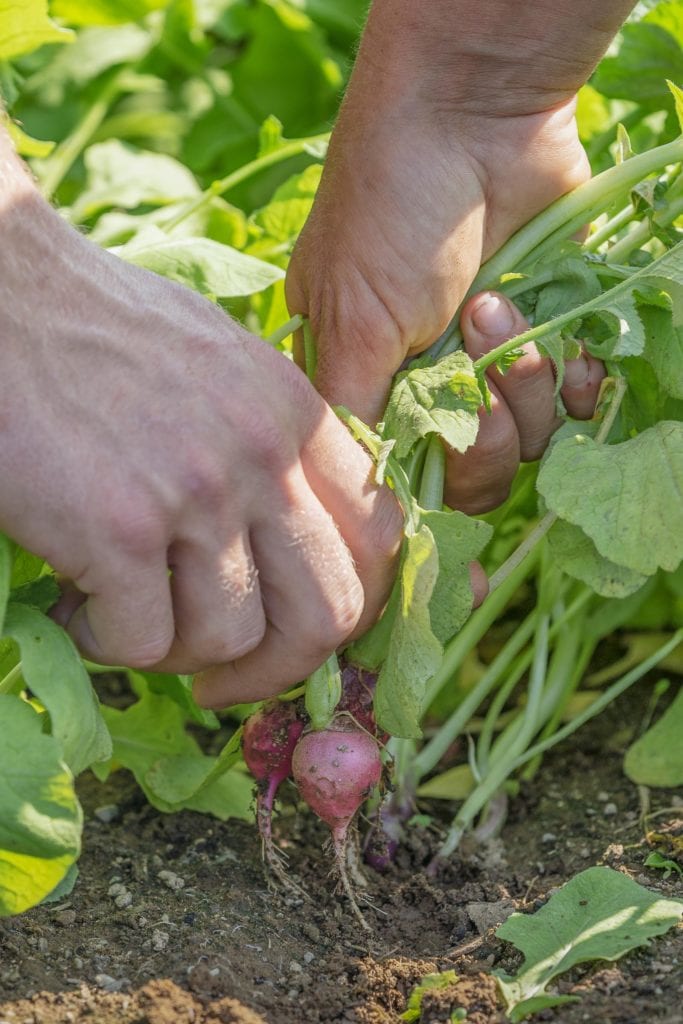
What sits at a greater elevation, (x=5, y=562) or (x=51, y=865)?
(x=5, y=562)

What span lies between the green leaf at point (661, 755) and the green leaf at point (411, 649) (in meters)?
0.66

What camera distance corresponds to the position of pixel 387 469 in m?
1.76

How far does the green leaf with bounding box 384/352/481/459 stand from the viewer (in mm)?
1707

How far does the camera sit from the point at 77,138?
328 centimetres

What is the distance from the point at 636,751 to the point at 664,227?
0.95 meters

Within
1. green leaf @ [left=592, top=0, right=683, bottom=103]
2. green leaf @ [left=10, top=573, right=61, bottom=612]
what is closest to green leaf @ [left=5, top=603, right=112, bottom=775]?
green leaf @ [left=10, top=573, right=61, bottom=612]

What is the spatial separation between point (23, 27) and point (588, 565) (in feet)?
4.55

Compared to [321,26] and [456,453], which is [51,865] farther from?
[321,26]

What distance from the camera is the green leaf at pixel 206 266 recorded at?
79.9 inches

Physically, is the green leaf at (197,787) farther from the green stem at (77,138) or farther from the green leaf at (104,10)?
the green leaf at (104,10)

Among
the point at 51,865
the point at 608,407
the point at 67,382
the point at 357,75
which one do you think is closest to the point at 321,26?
the point at 357,75

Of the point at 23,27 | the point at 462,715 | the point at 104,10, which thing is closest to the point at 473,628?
the point at 462,715

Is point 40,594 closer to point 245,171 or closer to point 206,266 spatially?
point 206,266

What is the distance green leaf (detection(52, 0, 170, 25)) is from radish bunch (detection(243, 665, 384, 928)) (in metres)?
2.17
